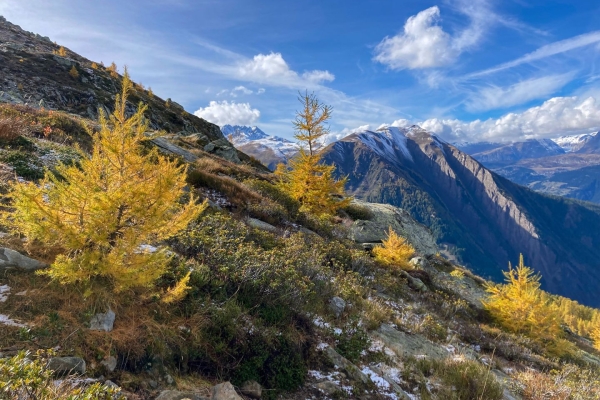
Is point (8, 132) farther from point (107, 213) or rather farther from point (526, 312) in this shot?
point (526, 312)

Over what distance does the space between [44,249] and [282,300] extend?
439 centimetres

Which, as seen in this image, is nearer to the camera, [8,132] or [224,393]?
[224,393]

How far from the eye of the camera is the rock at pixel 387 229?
21438 mm

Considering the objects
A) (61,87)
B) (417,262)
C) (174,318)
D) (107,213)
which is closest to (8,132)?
(107,213)

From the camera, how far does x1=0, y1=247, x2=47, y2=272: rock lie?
15.3 feet

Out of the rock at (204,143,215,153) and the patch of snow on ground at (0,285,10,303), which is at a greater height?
the rock at (204,143,215,153)

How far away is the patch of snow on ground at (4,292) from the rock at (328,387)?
4.82 metres

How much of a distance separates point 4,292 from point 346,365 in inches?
223

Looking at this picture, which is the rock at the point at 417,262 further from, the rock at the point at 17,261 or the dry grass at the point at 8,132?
the dry grass at the point at 8,132

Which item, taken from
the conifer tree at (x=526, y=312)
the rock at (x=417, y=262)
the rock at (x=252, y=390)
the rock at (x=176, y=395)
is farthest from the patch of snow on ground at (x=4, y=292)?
the conifer tree at (x=526, y=312)

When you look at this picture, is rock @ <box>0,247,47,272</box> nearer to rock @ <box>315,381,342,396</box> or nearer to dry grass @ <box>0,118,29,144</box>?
rock @ <box>315,381,342,396</box>

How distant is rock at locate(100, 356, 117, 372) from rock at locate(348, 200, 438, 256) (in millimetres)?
17380

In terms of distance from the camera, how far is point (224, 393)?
13.4ft

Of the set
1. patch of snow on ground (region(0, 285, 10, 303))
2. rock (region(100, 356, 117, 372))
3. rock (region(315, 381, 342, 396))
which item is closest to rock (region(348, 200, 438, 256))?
rock (region(315, 381, 342, 396))
